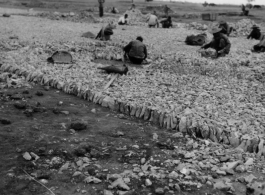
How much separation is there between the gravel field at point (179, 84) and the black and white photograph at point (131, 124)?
0.03 metres

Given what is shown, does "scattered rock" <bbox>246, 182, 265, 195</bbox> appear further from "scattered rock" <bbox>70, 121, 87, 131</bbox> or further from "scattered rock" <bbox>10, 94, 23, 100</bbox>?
"scattered rock" <bbox>10, 94, 23, 100</bbox>

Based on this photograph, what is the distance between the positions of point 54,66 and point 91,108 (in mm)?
3325

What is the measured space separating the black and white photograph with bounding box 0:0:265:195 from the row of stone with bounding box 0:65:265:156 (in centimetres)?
2

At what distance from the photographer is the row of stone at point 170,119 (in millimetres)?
6074

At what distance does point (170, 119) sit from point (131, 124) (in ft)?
2.62

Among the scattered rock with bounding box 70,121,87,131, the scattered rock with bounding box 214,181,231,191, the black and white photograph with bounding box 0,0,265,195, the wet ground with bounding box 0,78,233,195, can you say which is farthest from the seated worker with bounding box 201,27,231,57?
the scattered rock with bounding box 214,181,231,191

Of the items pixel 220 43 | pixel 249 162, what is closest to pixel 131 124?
pixel 249 162

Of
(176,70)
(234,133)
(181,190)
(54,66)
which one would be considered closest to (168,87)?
(176,70)

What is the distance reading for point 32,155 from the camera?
17.9 feet

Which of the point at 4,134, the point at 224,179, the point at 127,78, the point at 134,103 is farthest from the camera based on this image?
the point at 127,78

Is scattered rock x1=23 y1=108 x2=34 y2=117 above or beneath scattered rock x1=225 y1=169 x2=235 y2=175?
above

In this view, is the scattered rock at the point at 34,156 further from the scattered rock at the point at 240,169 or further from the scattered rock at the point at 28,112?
the scattered rock at the point at 240,169

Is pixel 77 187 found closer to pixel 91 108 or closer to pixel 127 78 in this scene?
pixel 91 108

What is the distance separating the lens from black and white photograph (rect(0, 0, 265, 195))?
4965 mm
